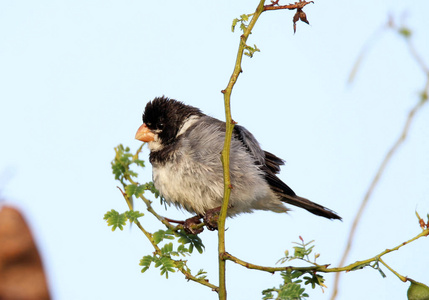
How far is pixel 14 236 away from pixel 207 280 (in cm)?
159

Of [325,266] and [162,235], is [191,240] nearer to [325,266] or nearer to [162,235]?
[162,235]

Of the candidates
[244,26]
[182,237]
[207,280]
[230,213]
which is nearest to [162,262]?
[207,280]

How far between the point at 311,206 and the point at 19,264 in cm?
447

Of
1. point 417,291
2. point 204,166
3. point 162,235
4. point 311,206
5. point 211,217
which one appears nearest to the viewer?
point 417,291

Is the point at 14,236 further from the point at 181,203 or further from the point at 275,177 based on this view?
the point at 275,177

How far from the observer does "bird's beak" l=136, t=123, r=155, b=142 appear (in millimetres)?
4945

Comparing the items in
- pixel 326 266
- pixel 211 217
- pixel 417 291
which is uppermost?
pixel 211 217

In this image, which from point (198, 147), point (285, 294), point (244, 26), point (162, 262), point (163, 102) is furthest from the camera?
point (163, 102)

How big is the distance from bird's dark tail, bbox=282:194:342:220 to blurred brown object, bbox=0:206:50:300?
440 centimetres

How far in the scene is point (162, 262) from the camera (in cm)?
258

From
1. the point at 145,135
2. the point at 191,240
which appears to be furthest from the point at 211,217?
the point at 145,135

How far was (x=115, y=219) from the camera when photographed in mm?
2660

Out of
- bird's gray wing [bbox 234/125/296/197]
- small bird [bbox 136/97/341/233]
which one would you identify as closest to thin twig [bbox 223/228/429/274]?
small bird [bbox 136/97/341/233]

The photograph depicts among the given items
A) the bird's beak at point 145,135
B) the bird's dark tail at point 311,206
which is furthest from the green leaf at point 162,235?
the bird's dark tail at point 311,206
